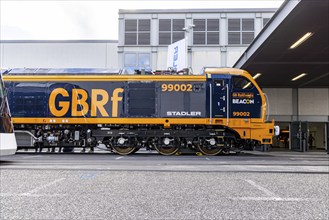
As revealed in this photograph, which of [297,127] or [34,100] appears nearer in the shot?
[34,100]

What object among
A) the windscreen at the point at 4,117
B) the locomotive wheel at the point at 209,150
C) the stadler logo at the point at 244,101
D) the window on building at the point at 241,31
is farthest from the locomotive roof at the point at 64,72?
the window on building at the point at 241,31

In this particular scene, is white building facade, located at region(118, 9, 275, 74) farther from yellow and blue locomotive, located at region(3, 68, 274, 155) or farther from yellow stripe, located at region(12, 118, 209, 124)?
yellow stripe, located at region(12, 118, 209, 124)

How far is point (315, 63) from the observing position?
19625 mm

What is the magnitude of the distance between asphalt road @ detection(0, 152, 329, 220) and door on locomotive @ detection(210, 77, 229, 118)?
7545 mm

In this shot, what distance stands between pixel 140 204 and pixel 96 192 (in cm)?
98

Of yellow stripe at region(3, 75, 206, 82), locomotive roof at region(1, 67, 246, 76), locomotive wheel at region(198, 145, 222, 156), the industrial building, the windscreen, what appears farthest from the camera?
the industrial building

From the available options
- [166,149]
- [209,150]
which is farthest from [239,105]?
[166,149]

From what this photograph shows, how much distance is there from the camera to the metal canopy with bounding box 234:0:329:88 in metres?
12.2

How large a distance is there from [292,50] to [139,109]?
25.4 feet

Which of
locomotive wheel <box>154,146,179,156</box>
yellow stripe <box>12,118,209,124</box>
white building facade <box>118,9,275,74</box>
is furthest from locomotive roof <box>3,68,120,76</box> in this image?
white building facade <box>118,9,275,74</box>

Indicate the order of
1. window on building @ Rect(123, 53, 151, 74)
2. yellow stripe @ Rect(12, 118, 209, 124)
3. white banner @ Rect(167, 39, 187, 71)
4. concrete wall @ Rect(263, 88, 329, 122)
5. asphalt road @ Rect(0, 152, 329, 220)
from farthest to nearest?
1. window on building @ Rect(123, 53, 151, 74)
2. concrete wall @ Rect(263, 88, 329, 122)
3. white banner @ Rect(167, 39, 187, 71)
4. yellow stripe @ Rect(12, 118, 209, 124)
5. asphalt road @ Rect(0, 152, 329, 220)

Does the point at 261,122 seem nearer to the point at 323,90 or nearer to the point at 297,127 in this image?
the point at 297,127

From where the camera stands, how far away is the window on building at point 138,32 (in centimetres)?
3000

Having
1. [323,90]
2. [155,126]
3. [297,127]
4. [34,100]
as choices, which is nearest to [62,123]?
[34,100]
